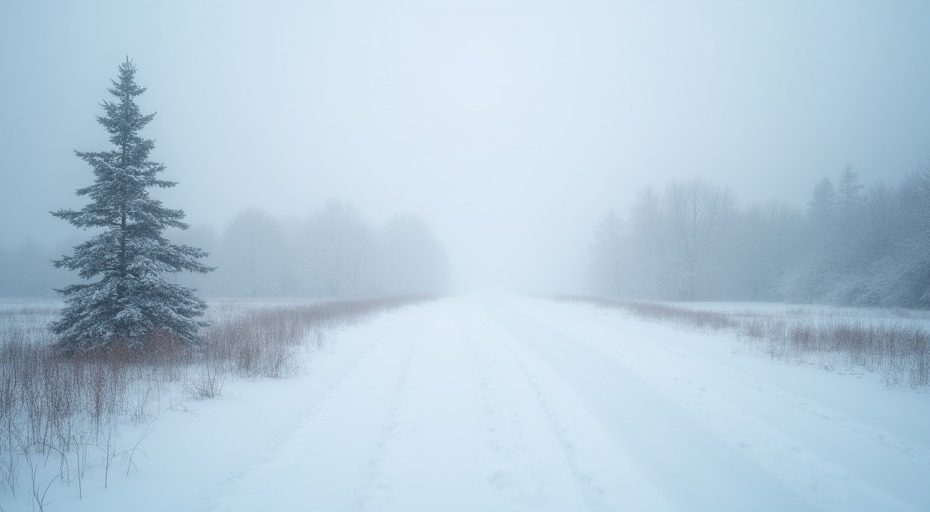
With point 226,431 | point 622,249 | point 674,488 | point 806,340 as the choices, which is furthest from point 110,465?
point 622,249

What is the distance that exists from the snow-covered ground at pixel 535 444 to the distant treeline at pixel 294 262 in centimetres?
4488

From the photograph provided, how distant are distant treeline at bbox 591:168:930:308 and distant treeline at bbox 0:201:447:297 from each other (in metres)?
37.3

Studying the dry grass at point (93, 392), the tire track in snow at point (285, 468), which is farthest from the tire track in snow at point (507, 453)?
the dry grass at point (93, 392)

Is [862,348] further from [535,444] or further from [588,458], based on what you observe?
[535,444]

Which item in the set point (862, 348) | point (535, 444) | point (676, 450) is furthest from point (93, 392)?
point (862, 348)

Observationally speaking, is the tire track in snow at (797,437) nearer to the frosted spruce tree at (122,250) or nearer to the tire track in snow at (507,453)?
the tire track in snow at (507,453)

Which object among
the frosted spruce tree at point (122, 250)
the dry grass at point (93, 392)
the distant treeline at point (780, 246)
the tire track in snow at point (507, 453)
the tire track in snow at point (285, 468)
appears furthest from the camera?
the distant treeline at point (780, 246)

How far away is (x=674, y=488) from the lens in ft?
13.5

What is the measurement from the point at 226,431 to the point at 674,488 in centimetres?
608

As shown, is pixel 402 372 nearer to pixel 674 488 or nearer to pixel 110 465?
pixel 110 465

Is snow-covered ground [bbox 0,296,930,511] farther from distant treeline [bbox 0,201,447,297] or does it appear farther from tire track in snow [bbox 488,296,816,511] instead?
distant treeline [bbox 0,201,447,297]

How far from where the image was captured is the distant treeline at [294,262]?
51.8m

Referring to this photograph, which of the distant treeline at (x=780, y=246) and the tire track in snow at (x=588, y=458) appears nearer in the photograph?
the tire track in snow at (x=588, y=458)

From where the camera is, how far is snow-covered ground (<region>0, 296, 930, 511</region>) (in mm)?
3908
